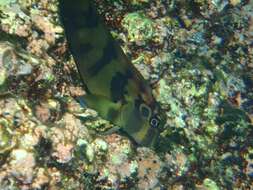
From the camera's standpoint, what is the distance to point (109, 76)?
169 inches

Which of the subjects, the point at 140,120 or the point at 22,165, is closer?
the point at 22,165

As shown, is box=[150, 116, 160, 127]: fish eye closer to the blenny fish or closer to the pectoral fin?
the blenny fish

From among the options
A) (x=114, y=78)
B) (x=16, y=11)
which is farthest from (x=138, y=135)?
(x=16, y=11)

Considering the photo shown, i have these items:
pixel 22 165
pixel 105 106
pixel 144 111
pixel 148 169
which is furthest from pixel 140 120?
pixel 22 165

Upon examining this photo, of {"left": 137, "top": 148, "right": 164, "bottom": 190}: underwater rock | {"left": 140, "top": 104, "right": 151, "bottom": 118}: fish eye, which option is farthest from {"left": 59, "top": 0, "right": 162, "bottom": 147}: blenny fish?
{"left": 137, "top": 148, "right": 164, "bottom": 190}: underwater rock

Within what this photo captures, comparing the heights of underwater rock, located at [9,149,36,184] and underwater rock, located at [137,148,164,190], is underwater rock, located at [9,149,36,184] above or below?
above

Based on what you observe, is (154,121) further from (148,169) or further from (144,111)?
(148,169)

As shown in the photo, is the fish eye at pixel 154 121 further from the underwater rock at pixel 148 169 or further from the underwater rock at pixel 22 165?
the underwater rock at pixel 22 165

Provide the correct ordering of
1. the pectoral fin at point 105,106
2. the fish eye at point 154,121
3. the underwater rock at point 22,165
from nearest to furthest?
the underwater rock at point 22,165
the pectoral fin at point 105,106
the fish eye at point 154,121

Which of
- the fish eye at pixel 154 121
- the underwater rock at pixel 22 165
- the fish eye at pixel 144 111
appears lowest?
the fish eye at pixel 154 121

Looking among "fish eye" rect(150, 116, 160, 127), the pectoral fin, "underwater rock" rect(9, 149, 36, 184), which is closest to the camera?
"underwater rock" rect(9, 149, 36, 184)

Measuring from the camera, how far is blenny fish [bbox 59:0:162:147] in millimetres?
4168

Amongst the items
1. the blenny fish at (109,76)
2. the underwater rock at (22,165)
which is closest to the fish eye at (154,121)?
the blenny fish at (109,76)

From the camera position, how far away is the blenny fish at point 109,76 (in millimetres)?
4168
